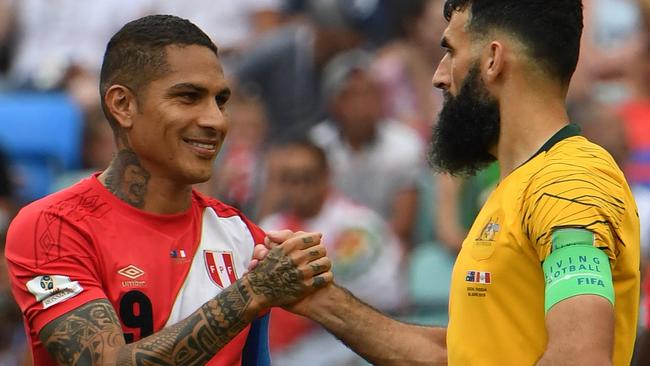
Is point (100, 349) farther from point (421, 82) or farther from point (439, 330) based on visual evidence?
point (421, 82)

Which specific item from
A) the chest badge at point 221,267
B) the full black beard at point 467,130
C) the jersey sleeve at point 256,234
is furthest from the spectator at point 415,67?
the chest badge at point 221,267

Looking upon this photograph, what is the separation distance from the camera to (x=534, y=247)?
434 cm

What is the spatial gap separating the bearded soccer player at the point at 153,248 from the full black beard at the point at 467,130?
59 centimetres

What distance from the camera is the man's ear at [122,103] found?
5027mm

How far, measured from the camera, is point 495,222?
4586 millimetres

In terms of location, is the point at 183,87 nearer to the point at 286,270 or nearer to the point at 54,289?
the point at 286,270

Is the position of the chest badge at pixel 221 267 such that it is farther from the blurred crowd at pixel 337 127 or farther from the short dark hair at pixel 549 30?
the blurred crowd at pixel 337 127

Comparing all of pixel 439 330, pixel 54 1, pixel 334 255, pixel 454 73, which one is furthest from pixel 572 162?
pixel 54 1

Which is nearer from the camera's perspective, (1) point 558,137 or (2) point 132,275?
(1) point 558,137

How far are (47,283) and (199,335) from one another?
22.7 inches

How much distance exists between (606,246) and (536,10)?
0.95m

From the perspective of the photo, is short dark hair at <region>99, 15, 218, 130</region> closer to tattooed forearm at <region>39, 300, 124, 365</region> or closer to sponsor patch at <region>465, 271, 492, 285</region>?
tattooed forearm at <region>39, 300, 124, 365</region>

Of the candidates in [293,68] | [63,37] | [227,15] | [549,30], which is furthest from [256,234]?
[63,37]

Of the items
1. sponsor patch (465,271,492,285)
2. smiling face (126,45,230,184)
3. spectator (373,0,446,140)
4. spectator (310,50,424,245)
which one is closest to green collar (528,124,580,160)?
sponsor patch (465,271,492,285)
